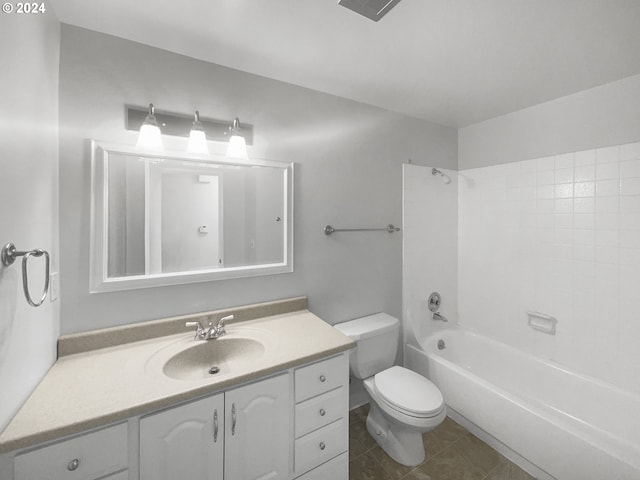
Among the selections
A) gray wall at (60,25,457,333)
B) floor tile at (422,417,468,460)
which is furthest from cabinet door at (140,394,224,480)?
floor tile at (422,417,468,460)

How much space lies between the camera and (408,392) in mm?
1588

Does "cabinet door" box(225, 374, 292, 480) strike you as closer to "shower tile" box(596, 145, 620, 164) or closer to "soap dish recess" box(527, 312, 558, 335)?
"soap dish recess" box(527, 312, 558, 335)

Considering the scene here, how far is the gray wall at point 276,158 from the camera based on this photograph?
1.20 m

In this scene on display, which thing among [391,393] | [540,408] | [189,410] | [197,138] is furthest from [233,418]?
[540,408]

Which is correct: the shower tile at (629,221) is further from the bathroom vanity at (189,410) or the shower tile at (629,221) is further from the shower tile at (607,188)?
the bathroom vanity at (189,410)

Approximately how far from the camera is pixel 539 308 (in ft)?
6.68

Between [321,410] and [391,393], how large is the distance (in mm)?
540

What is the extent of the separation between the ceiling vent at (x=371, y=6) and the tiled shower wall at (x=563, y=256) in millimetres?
1696

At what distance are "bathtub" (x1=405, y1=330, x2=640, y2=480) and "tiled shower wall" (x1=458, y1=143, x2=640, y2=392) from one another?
12 centimetres

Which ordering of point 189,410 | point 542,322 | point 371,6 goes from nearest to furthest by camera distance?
point 189,410 < point 371,6 < point 542,322

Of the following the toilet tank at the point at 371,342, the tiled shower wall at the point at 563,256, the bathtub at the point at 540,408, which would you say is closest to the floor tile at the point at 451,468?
the bathtub at the point at 540,408

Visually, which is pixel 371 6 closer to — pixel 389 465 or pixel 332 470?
pixel 332 470

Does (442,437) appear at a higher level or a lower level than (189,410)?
lower

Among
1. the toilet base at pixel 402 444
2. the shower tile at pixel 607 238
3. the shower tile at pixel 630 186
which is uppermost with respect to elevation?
the shower tile at pixel 630 186
